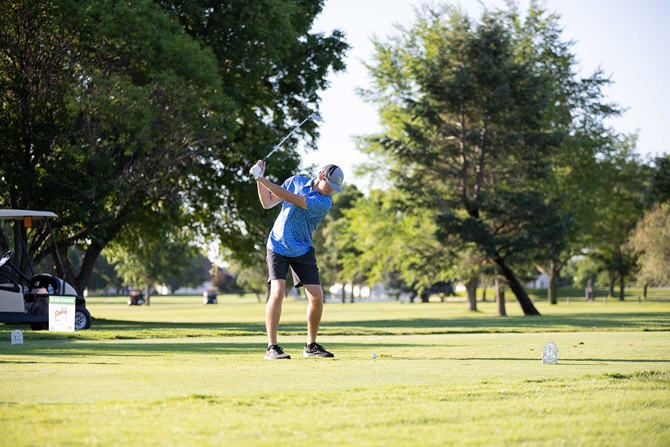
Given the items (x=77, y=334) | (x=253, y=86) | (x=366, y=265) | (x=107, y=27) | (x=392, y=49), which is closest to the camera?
(x=77, y=334)

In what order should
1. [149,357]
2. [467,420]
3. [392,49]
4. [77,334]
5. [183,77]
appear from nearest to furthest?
[467,420] < [149,357] < [77,334] < [183,77] < [392,49]

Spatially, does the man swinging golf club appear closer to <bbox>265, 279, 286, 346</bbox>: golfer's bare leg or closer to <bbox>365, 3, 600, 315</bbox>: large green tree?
<bbox>265, 279, 286, 346</bbox>: golfer's bare leg

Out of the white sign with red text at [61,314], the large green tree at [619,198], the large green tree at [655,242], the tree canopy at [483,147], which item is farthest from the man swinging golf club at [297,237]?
the large green tree at [655,242]

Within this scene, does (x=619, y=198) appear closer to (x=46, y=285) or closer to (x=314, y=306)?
(x=46, y=285)

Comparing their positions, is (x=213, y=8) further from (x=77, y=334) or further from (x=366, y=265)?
(x=366, y=265)

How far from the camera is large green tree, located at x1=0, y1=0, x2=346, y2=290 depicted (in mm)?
25203

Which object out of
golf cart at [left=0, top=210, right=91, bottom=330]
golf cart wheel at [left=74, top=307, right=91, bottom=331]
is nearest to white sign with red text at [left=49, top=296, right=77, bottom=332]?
golf cart at [left=0, top=210, right=91, bottom=330]

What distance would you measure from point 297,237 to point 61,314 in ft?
23.6

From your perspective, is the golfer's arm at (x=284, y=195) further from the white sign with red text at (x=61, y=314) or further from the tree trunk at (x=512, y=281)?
the tree trunk at (x=512, y=281)

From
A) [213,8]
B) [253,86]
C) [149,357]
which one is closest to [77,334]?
[149,357]

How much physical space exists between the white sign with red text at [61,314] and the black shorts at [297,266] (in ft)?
21.3

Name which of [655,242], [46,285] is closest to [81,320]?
[46,285]

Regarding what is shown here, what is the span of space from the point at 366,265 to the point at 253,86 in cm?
1864

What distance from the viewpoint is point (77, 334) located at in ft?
53.2
